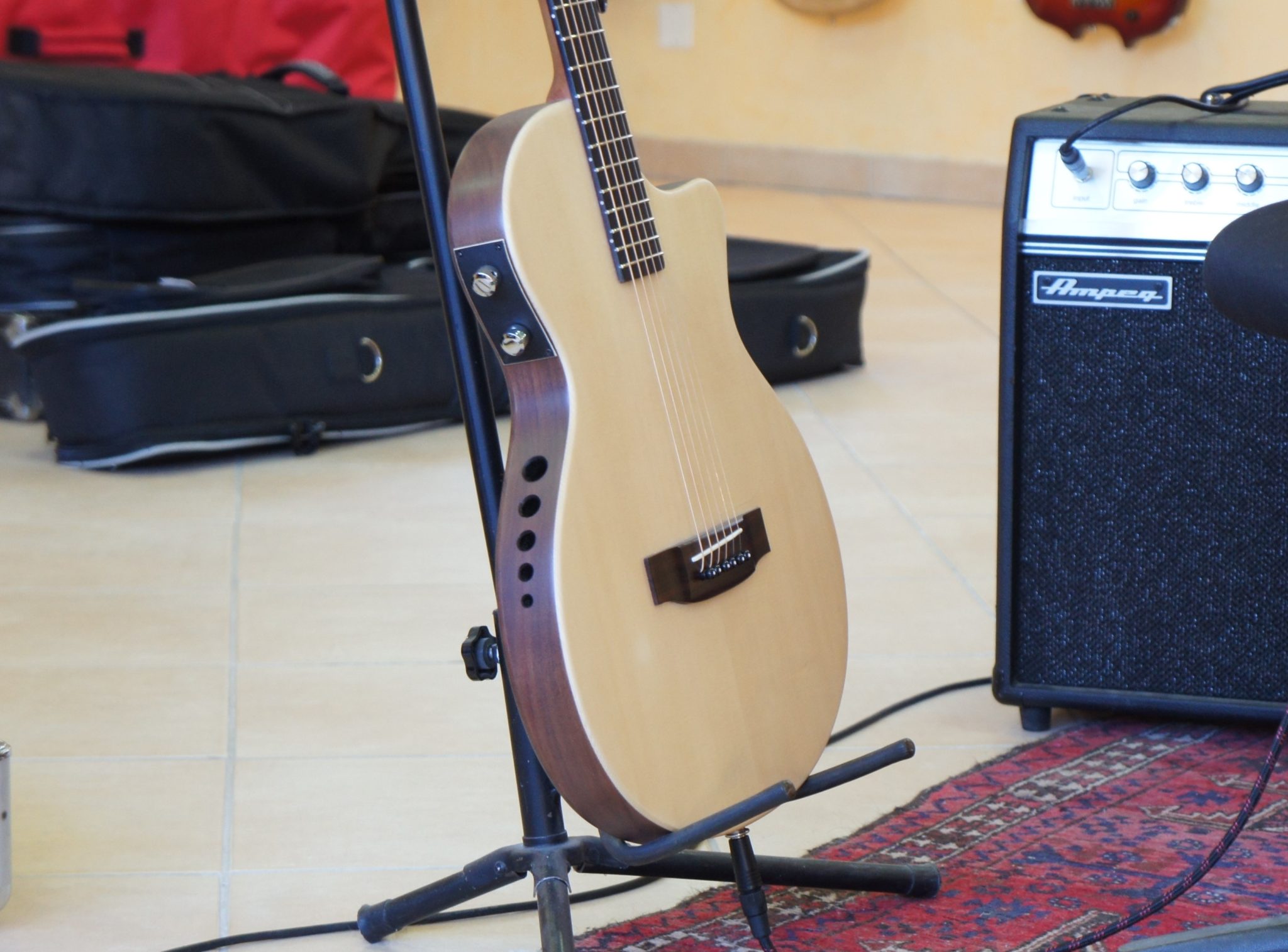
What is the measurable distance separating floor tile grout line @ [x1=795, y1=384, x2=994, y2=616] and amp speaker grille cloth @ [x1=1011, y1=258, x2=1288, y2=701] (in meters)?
0.32

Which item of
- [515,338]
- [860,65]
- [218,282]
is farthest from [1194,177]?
[860,65]

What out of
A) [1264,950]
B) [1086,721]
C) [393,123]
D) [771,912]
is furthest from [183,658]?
[393,123]

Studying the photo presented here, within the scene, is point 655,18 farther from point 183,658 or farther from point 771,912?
point 771,912

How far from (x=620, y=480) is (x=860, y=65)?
3551 mm

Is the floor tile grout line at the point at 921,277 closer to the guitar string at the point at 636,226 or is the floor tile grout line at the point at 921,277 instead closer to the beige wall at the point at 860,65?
the beige wall at the point at 860,65

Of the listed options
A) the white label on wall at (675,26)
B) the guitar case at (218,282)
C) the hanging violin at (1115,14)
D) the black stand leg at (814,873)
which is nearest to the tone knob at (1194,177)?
the black stand leg at (814,873)

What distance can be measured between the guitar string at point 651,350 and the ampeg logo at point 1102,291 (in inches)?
18.8

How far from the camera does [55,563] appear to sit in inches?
68.1

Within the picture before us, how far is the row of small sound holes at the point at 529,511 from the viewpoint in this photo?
0.84m

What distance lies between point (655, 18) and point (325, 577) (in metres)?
3.03

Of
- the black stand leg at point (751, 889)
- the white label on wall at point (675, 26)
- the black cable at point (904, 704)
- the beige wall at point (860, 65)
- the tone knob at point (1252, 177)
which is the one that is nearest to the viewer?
the black stand leg at point (751, 889)

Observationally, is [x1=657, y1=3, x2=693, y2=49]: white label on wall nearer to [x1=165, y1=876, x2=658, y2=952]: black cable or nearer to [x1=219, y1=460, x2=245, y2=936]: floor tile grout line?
[x1=219, y1=460, x2=245, y2=936]: floor tile grout line

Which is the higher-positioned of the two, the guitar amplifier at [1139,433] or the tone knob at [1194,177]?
the tone knob at [1194,177]

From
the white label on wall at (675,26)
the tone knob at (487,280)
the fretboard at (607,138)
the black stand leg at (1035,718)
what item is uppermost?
the white label on wall at (675,26)
